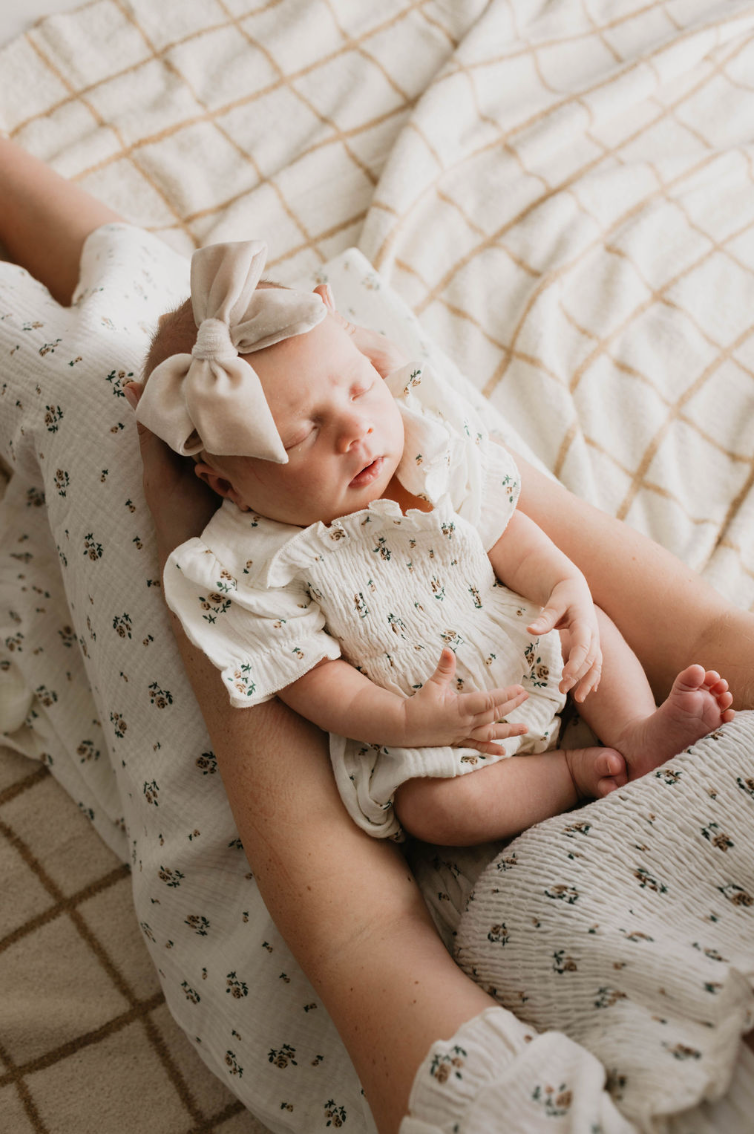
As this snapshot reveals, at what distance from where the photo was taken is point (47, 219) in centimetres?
147

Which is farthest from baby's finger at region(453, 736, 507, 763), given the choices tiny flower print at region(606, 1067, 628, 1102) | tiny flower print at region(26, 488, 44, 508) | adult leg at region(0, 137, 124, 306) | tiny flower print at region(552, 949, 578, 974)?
adult leg at region(0, 137, 124, 306)

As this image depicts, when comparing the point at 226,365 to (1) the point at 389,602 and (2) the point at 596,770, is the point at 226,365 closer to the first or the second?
(1) the point at 389,602

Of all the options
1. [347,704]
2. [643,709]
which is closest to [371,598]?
[347,704]

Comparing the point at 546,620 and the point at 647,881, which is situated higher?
the point at 546,620

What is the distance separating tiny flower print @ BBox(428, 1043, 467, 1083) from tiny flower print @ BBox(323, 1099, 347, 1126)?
0.33 metres

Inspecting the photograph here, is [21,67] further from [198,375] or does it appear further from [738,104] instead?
[738,104]

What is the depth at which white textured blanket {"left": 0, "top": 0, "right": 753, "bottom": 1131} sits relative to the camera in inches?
59.1

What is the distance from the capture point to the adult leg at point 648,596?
102cm

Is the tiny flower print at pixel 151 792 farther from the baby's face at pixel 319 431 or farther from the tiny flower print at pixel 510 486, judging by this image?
the tiny flower print at pixel 510 486

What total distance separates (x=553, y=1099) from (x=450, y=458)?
2.27ft

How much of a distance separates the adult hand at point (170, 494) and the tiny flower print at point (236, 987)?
0.50 metres

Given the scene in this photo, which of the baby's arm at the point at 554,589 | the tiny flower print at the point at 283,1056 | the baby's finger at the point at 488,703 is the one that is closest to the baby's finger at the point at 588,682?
the baby's arm at the point at 554,589

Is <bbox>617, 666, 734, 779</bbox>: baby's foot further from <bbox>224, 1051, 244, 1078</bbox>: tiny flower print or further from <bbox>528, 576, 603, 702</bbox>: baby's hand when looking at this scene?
<bbox>224, 1051, 244, 1078</bbox>: tiny flower print

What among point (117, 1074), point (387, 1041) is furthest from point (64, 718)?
point (387, 1041)
